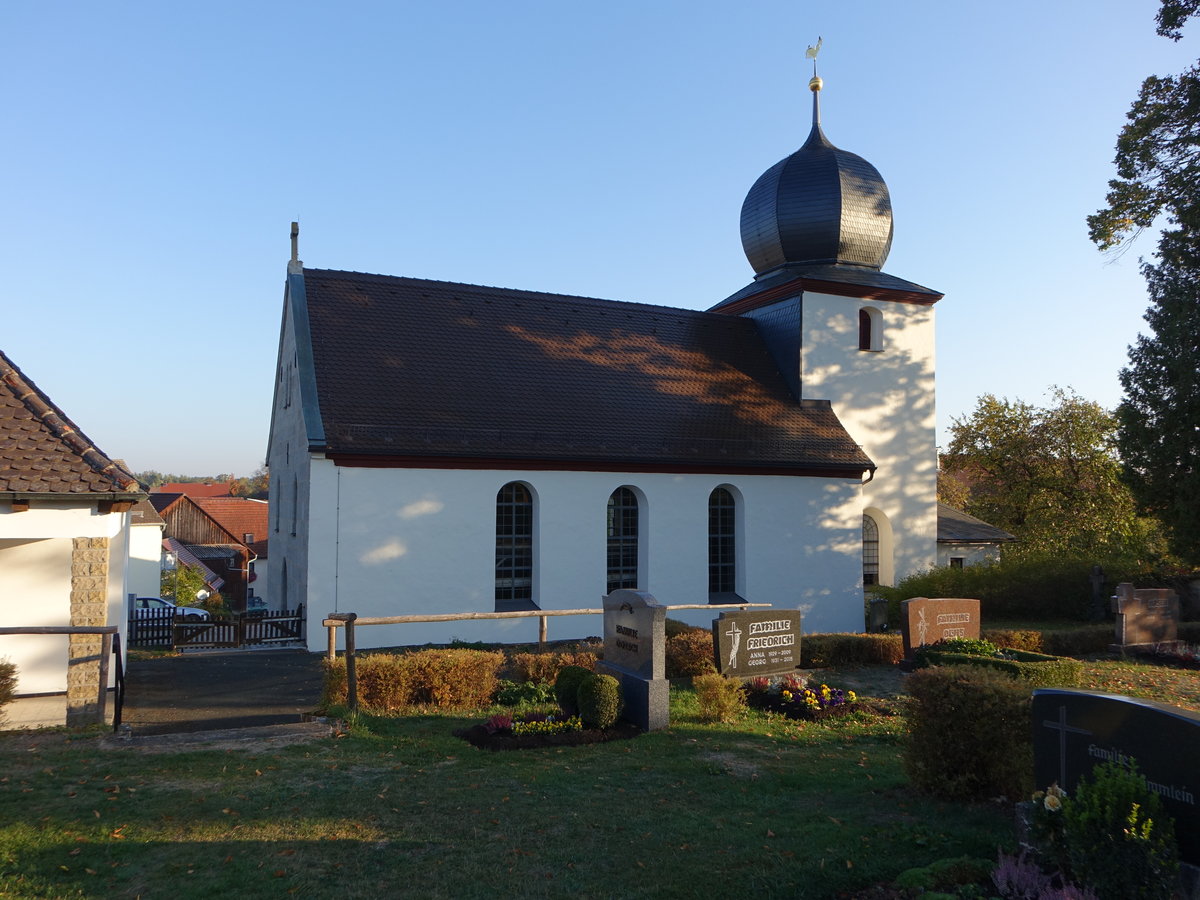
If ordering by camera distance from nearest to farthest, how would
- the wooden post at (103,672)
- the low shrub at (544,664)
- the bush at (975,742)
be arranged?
the bush at (975,742), the wooden post at (103,672), the low shrub at (544,664)

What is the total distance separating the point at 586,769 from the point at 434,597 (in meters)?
9.86

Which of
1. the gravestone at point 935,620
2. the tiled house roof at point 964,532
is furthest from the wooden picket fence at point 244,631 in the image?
the tiled house roof at point 964,532

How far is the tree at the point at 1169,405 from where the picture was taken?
19.0 metres

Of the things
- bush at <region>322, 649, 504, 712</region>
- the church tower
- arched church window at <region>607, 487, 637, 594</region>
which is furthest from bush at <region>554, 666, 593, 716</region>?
the church tower

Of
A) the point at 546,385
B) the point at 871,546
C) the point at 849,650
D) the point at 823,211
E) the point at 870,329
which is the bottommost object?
the point at 849,650

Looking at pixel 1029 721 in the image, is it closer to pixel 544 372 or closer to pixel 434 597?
pixel 434 597

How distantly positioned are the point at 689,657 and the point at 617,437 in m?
7.10

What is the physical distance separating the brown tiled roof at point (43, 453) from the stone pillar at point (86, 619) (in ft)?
2.48

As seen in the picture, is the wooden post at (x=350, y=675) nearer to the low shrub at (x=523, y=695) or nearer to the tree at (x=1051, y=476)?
the low shrub at (x=523, y=695)

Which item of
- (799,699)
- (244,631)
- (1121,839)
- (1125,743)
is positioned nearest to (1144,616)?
(799,699)

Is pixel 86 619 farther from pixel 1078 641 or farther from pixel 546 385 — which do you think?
pixel 1078 641

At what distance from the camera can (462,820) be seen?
718cm

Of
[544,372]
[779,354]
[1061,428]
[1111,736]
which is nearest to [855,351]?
[779,354]

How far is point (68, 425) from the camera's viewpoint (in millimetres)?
11680
